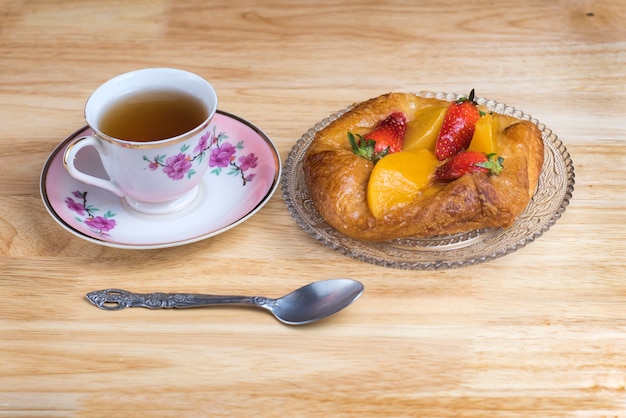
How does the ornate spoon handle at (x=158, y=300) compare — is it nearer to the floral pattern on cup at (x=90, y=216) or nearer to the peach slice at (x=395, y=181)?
the floral pattern on cup at (x=90, y=216)

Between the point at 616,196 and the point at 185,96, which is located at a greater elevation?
the point at 185,96

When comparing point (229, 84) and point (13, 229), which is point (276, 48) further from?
point (13, 229)

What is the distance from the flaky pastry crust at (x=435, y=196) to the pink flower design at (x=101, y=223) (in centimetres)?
42

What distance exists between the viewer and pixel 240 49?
2295mm

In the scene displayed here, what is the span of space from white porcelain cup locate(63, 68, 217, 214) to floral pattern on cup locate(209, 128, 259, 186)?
10 centimetres

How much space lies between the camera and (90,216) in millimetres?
1590

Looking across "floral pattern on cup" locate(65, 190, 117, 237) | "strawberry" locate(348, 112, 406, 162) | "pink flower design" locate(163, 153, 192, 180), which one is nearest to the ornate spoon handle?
"floral pattern on cup" locate(65, 190, 117, 237)

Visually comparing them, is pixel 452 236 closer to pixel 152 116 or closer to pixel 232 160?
pixel 232 160

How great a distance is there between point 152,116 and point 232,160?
0.22m

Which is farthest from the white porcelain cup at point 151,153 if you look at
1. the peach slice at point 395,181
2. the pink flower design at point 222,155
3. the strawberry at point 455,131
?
the strawberry at point 455,131

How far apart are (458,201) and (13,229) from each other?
94 cm

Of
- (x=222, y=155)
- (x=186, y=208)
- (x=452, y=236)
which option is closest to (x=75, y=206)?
(x=186, y=208)

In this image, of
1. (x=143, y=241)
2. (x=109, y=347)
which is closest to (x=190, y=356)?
(x=109, y=347)

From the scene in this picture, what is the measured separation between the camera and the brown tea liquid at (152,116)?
5.14 feet
